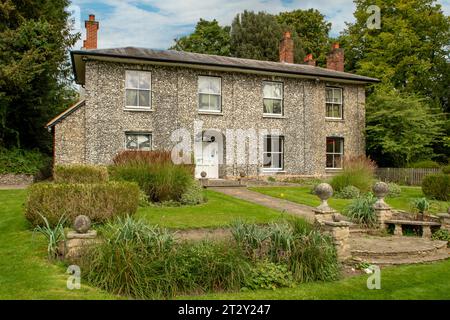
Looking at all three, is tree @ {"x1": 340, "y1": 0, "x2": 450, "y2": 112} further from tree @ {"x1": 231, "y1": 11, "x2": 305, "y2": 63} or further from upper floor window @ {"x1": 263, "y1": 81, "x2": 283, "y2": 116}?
upper floor window @ {"x1": 263, "y1": 81, "x2": 283, "y2": 116}

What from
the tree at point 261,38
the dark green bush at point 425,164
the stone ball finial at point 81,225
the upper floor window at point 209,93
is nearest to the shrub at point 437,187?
the dark green bush at point 425,164

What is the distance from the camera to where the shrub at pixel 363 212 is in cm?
1102

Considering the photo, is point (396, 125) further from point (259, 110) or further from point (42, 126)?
point (42, 126)

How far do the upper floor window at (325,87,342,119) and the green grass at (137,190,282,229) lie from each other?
12960 millimetres

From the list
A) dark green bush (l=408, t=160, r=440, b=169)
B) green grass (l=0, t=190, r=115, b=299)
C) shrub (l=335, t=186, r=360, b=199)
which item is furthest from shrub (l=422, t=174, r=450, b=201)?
green grass (l=0, t=190, r=115, b=299)

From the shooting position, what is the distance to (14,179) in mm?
21422

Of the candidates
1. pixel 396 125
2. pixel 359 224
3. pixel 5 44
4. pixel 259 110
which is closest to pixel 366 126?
pixel 396 125

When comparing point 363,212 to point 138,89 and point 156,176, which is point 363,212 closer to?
point 156,176

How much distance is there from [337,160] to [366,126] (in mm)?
3532

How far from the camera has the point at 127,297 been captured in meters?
5.86

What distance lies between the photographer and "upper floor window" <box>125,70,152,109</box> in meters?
20.3

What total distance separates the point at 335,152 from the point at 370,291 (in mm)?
19779

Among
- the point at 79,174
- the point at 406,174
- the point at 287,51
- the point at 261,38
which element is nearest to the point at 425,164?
the point at 406,174
